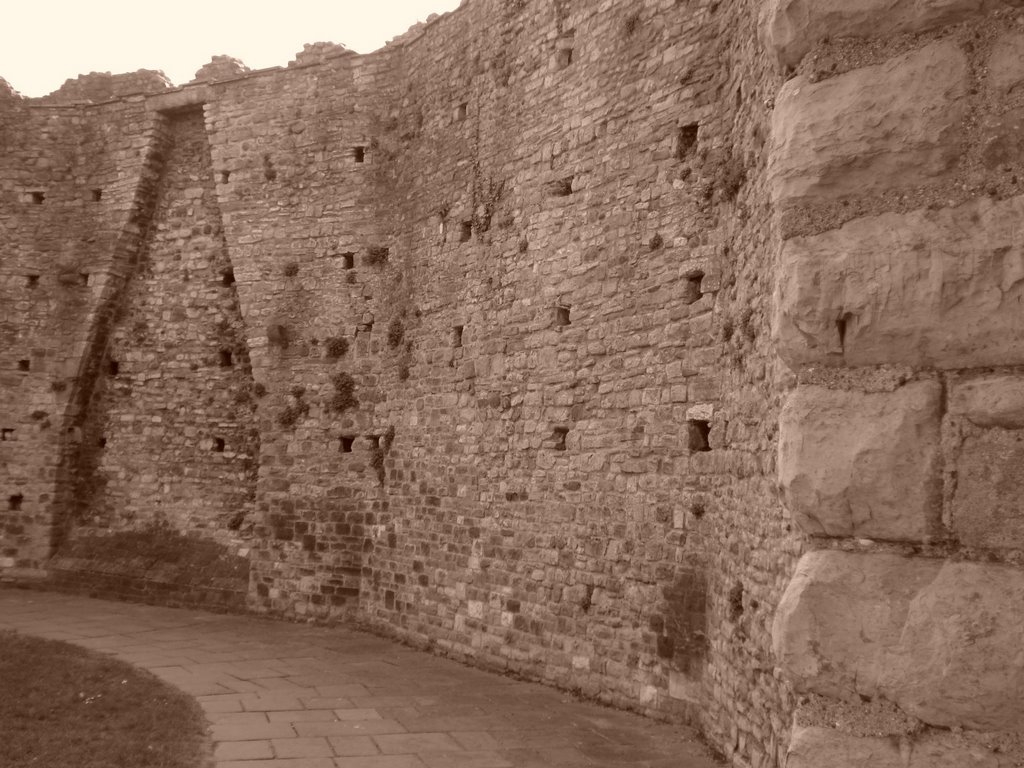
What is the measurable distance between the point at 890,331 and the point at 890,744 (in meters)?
0.74

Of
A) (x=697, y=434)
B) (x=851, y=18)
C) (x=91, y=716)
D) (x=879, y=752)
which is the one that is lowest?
(x=91, y=716)

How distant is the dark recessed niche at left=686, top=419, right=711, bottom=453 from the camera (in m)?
7.82

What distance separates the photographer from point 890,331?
5.88 feet

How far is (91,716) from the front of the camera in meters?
7.36

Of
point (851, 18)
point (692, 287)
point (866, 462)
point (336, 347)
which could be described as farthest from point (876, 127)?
point (336, 347)

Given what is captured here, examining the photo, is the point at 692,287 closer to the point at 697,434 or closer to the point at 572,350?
the point at 697,434

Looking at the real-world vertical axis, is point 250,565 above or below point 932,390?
below

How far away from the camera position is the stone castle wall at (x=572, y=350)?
177 centimetres

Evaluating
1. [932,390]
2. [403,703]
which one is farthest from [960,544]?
[403,703]

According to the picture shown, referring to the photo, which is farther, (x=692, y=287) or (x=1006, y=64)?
(x=692, y=287)

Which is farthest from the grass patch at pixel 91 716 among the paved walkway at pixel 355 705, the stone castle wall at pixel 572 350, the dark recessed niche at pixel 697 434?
the dark recessed niche at pixel 697 434

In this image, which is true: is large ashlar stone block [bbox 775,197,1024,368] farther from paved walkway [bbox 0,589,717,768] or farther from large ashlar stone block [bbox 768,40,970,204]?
paved walkway [bbox 0,589,717,768]

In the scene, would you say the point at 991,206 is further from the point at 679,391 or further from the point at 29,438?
the point at 29,438

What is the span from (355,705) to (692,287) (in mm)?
4452
